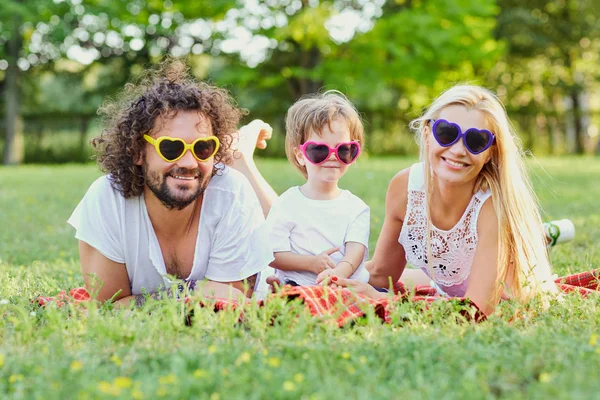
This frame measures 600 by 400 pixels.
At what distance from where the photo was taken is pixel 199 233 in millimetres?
4020

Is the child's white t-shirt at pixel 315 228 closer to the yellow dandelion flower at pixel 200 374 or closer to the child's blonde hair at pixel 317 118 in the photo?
the child's blonde hair at pixel 317 118

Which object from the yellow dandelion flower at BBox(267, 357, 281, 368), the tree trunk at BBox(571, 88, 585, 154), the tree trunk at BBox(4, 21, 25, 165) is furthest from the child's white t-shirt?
the tree trunk at BBox(571, 88, 585, 154)

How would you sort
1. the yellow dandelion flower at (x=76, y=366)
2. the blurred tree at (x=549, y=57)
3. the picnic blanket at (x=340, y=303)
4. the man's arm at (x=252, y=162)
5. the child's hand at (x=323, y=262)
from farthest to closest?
1. the blurred tree at (x=549, y=57)
2. the man's arm at (x=252, y=162)
3. the child's hand at (x=323, y=262)
4. the picnic blanket at (x=340, y=303)
5. the yellow dandelion flower at (x=76, y=366)

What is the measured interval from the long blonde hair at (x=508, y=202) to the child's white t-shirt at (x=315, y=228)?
800 mm

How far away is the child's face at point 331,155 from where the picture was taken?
14.5 feet

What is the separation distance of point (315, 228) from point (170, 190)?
1014 millimetres

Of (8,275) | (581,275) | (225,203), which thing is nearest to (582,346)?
(581,275)

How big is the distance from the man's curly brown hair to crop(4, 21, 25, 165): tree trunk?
2146 cm

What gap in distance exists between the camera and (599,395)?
229 cm

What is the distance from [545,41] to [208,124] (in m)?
28.1


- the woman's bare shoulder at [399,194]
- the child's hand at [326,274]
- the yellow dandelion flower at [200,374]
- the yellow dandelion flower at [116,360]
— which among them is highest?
the woman's bare shoulder at [399,194]

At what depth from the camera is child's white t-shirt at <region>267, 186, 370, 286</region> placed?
4.37m

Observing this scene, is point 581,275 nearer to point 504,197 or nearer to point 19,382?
point 504,197

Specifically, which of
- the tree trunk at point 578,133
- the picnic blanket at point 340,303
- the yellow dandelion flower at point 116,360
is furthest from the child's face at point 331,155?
the tree trunk at point 578,133
